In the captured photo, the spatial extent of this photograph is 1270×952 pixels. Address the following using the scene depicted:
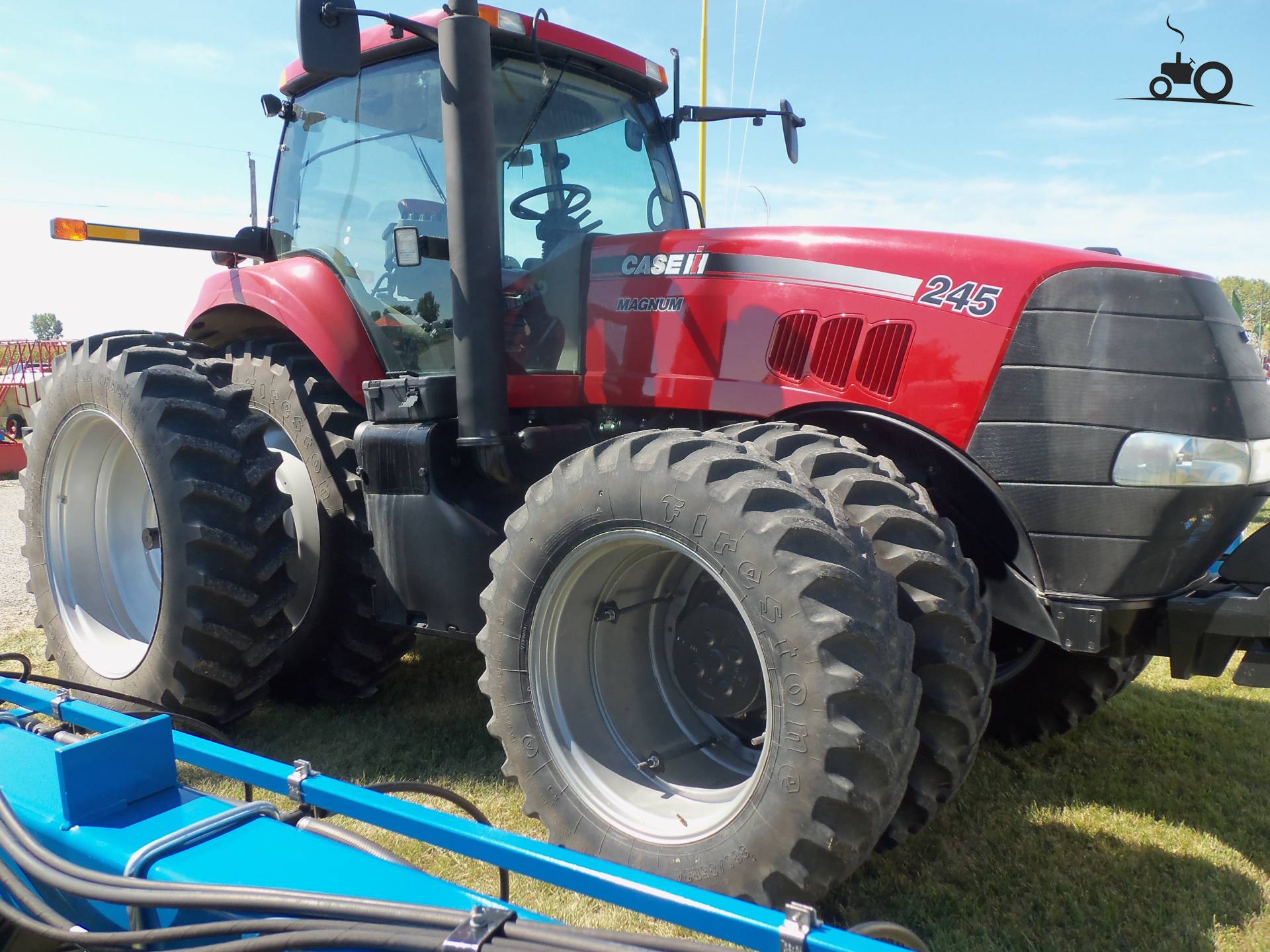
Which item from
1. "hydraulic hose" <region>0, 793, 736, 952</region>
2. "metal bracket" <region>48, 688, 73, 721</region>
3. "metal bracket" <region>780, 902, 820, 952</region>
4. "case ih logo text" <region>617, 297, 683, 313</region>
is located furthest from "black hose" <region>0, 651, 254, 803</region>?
"case ih logo text" <region>617, 297, 683, 313</region>

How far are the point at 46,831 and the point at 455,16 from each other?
2.27 m

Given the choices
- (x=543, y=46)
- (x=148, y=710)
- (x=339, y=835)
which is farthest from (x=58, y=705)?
(x=543, y=46)

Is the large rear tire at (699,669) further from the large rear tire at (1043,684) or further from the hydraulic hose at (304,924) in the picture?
the large rear tire at (1043,684)

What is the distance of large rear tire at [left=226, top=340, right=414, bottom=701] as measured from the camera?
3.45 metres

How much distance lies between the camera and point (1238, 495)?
2.25 metres

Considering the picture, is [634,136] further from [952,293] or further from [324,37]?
[952,293]

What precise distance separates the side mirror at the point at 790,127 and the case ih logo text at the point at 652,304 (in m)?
1.35

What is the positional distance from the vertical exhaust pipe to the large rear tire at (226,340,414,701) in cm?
69

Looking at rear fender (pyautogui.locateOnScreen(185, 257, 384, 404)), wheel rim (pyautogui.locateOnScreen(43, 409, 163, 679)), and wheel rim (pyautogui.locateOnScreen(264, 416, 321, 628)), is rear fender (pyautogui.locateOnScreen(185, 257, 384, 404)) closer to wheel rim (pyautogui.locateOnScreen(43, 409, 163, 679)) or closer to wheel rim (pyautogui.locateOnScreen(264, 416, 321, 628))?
wheel rim (pyautogui.locateOnScreen(264, 416, 321, 628))

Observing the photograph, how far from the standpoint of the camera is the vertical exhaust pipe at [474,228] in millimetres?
2791

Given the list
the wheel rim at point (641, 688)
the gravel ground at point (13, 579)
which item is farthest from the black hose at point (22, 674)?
the gravel ground at point (13, 579)

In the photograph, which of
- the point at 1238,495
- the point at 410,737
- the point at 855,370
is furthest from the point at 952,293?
the point at 410,737

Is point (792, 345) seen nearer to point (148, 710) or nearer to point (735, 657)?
point (735, 657)

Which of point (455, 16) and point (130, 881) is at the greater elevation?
point (455, 16)
